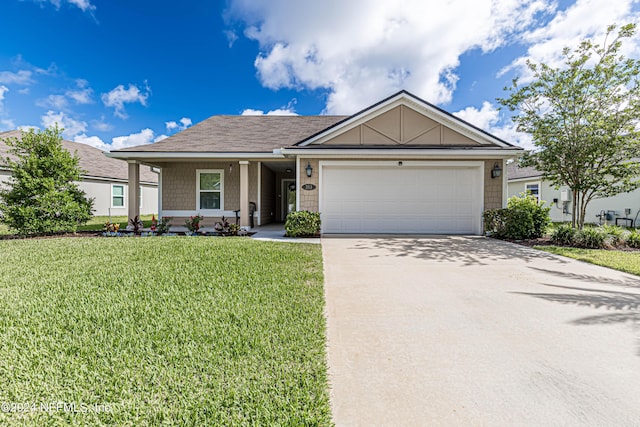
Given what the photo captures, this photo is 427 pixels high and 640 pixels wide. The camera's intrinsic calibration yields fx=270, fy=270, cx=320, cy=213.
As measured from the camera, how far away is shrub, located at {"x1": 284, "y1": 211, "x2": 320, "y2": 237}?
8.61 metres

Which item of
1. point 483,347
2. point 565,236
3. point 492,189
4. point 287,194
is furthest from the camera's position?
point 287,194

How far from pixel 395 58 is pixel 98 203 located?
18.7 metres

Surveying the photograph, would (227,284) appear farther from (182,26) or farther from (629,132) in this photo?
(182,26)

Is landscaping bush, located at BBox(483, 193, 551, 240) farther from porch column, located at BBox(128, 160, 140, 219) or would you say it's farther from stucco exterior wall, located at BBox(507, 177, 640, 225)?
porch column, located at BBox(128, 160, 140, 219)

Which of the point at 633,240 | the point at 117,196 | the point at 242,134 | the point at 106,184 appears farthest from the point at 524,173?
the point at 106,184

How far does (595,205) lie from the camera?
45.0ft

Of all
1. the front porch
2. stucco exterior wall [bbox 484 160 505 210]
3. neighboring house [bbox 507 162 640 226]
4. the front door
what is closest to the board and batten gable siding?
stucco exterior wall [bbox 484 160 505 210]

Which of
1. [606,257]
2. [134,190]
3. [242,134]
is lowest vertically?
[606,257]

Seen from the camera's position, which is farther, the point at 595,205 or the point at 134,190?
the point at 595,205

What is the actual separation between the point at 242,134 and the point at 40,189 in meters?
7.07

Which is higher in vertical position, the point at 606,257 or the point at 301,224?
the point at 301,224

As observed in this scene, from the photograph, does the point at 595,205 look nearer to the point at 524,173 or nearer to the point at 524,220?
the point at 524,173

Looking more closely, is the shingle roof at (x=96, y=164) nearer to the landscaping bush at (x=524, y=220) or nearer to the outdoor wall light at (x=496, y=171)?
the outdoor wall light at (x=496, y=171)

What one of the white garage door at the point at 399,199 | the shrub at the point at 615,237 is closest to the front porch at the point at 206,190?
the white garage door at the point at 399,199
